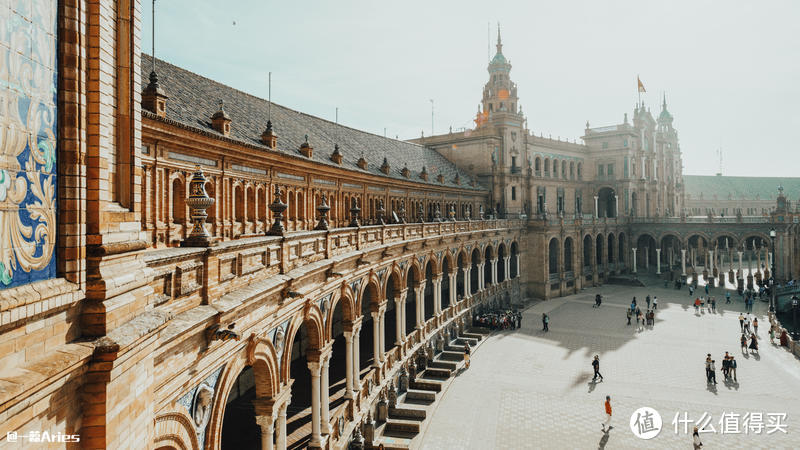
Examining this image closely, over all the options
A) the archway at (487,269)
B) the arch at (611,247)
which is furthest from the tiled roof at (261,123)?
the arch at (611,247)

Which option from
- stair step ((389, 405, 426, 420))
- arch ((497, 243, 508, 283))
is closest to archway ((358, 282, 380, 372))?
stair step ((389, 405, 426, 420))

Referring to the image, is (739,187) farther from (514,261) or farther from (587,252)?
(514,261)

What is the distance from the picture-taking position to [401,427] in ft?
68.2

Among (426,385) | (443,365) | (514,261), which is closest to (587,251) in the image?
(514,261)

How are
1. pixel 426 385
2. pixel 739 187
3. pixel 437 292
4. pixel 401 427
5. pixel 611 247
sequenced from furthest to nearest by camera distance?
1. pixel 739 187
2. pixel 611 247
3. pixel 437 292
4. pixel 426 385
5. pixel 401 427

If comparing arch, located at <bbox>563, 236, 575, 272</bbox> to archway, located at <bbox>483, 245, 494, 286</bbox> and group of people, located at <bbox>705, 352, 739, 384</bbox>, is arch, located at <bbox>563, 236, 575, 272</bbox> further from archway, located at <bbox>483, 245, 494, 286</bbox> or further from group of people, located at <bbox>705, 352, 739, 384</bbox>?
group of people, located at <bbox>705, 352, 739, 384</bbox>

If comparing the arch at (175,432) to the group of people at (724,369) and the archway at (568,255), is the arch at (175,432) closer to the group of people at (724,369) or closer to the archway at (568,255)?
the group of people at (724,369)

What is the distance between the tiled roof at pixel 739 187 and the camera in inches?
4299

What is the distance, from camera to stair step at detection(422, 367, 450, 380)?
26.8 metres

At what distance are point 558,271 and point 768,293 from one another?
20.7 m

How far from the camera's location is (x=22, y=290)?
421 centimetres

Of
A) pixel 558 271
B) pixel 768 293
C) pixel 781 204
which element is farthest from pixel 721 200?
pixel 558 271

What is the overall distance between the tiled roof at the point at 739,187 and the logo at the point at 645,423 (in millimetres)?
107163

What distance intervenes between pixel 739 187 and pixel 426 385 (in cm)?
11931
